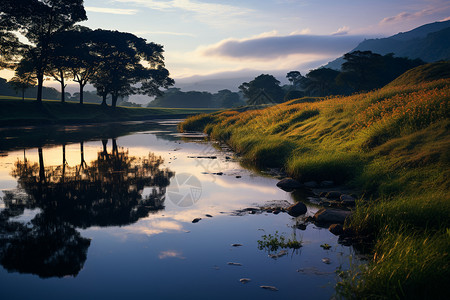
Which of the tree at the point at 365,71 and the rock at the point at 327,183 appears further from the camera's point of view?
the tree at the point at 365,71

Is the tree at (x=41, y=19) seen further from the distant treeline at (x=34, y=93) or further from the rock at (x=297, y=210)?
the rock at (x=297, y=210)

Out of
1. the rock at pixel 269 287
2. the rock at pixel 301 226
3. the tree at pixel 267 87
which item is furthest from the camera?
the tree at pixel 267 87

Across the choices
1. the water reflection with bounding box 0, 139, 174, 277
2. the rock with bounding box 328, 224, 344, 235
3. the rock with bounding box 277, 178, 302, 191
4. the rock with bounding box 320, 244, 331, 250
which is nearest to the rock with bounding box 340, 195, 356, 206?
the rock with bounding box 328, 224, 344, 235

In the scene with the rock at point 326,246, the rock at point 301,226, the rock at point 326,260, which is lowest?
the rock at point 326,260

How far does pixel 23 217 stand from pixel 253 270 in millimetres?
7661

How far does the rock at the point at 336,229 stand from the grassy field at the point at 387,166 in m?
0.35

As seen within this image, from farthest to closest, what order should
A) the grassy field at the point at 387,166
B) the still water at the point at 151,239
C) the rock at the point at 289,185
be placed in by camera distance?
the rock at the point at 289,185 → the still water at the point at 151,239 → the grassy field at the point at 387,166

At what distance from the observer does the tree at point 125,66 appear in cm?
7336

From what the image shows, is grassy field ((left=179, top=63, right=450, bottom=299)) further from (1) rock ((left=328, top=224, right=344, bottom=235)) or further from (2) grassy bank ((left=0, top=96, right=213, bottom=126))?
(2) grassy bank ((left=0, top=96, right=213, bottom=126))

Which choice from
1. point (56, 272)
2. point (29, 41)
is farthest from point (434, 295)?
point (29, 41)

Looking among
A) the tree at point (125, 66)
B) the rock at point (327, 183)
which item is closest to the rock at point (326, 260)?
the rock at point (327, 183)

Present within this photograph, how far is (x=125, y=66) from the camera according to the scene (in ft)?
268

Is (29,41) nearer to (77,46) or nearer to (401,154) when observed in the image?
(77,46)

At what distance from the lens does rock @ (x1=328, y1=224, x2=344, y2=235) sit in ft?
29.2
